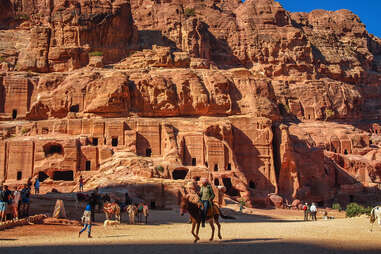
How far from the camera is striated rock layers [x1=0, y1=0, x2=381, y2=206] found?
5306 cm

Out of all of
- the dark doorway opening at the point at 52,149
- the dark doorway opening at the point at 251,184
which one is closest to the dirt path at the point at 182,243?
the dark doorway opening at the point at 52,149

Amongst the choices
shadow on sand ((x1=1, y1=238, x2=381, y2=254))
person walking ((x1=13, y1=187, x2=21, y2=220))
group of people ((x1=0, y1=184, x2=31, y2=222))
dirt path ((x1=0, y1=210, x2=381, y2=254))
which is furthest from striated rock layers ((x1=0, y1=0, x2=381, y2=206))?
shadow on sand ((x1=1, y1=238, x2=381, y2=254))

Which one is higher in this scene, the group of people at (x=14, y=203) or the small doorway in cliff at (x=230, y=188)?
the small doorway in cliff at (x=230, y=188)

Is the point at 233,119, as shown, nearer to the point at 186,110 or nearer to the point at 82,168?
the point at 186,110

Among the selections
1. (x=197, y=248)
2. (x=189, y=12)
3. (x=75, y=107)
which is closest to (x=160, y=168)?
(x=75, y=107)

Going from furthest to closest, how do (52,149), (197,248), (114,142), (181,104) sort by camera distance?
(181,104)
(114,142)
(52,149)
(197,248)

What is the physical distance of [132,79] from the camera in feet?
213

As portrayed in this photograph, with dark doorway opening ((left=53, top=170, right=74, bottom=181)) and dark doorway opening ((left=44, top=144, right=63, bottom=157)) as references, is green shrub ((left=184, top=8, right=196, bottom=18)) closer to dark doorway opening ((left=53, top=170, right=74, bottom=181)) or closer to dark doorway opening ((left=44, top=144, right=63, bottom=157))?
dark doorway opening ((left=44, top=144, right=63, bottom=157))

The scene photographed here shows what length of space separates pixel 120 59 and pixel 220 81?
1876 centimetres

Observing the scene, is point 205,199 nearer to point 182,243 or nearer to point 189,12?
point 182,243

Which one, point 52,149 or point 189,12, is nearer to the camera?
point 52,149

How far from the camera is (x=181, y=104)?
65062 millimetres

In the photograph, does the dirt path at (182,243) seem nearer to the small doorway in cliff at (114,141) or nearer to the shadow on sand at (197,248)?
the shadow on sand at (197,248)

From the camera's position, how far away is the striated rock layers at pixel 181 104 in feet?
174
